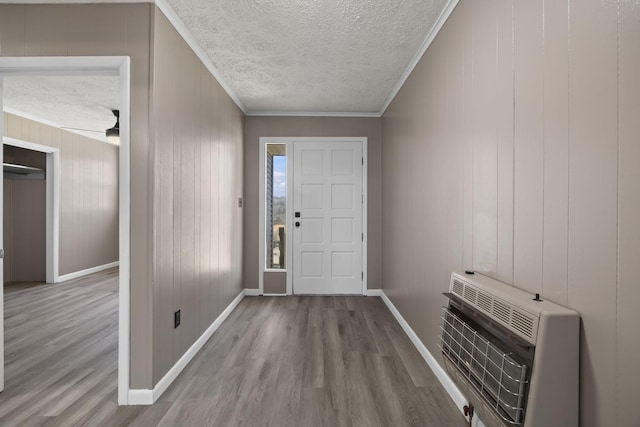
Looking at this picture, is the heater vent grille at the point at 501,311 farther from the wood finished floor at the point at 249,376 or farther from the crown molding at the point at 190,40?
the crown molding at the point at 190,40

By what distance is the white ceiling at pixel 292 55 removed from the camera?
2.08 m

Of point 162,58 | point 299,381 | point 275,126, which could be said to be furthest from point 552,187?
point 275,126

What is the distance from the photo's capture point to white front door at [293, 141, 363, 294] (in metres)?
4.30

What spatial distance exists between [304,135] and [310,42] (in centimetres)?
184

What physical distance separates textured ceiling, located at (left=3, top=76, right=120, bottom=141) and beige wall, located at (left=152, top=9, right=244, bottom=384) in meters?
1.20

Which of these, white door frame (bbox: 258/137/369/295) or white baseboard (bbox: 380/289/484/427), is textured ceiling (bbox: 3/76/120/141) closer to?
white door frame (bbox: 258/137/369/295)

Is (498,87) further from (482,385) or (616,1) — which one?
(482,385)

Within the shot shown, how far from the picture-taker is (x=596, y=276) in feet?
3.17

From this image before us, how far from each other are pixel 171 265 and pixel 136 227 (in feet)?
1.25

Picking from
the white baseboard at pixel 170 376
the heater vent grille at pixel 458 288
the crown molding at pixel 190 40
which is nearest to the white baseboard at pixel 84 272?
the white baseboard at pixel 170 376

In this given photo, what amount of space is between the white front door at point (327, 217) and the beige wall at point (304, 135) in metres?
0.15

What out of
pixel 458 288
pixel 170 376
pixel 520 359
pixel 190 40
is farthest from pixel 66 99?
pixel 520 359

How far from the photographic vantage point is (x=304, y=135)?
429cm

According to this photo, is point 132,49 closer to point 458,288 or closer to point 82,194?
point 458,288
